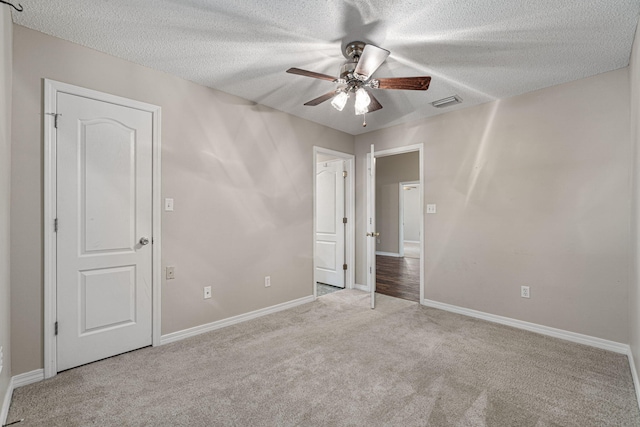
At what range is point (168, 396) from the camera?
1.91 m

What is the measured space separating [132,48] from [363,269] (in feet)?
12.6

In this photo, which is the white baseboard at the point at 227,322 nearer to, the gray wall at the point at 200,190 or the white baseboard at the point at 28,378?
the gray wall at the point at 200,190

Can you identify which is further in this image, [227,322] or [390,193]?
[390,193]

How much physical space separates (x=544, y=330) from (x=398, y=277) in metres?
2.63

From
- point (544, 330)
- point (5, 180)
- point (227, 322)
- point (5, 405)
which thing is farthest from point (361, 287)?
point (5, 180)

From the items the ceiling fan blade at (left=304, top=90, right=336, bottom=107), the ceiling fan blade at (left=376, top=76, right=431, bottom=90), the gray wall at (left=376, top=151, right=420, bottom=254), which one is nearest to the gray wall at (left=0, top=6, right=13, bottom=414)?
the ceiling fan blade at (left=304, top=90, right=336, bottom=107)

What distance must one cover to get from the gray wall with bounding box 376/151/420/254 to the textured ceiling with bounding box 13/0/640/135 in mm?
4848

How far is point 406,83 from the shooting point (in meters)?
2.10

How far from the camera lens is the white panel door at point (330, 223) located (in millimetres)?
4750

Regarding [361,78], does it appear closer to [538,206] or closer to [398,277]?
[538,206]

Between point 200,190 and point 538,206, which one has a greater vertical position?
point 200,190

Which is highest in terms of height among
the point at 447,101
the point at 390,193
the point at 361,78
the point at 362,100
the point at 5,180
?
the point at 447,101

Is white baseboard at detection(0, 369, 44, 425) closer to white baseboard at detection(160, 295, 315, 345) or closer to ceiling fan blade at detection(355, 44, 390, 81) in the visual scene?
white baseboard at detection(160, 295, 315, 345)

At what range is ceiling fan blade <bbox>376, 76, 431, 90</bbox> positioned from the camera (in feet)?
6.66
